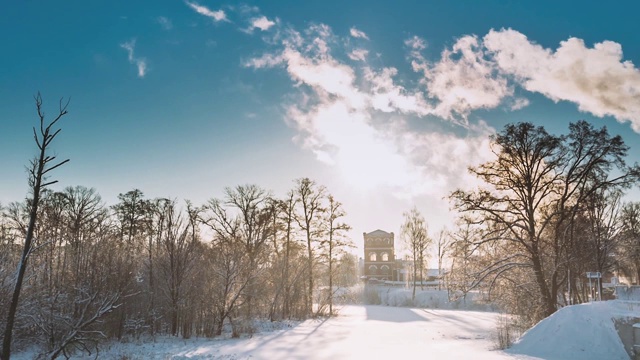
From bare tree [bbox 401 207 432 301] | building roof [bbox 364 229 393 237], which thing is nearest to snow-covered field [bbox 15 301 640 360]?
bare tree [bbox 401 207 432 301]

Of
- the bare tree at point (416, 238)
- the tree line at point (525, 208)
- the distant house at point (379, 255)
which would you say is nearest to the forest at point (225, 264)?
the tree line at point (525, 208)

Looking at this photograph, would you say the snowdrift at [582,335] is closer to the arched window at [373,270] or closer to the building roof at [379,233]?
the arched window at [373,270]

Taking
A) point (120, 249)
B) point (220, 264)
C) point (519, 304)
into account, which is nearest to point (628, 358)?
point (519, 304)

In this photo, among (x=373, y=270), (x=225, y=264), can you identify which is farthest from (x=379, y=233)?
(x=225, y=264)

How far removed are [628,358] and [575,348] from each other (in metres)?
1.46

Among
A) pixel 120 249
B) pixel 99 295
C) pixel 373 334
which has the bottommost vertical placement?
pixel 373 334

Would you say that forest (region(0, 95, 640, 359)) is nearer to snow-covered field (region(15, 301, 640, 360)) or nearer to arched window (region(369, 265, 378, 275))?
snow-covered field (region(15, 301, 640, 360))

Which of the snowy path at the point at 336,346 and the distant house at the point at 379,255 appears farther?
the distant house at the point at 379,255

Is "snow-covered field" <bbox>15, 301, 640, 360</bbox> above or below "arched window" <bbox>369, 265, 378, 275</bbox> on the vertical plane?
above

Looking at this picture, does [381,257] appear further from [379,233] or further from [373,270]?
[379,233]

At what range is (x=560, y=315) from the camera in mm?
15398

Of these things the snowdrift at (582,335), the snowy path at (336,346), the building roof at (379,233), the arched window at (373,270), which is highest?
the building roof at (379,233)

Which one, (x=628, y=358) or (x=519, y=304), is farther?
(x=519, y=304)

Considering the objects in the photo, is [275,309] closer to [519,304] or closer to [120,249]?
[120,249]
